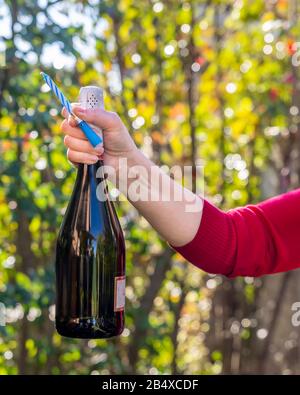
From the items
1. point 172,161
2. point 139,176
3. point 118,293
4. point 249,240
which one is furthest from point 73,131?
point 172,161

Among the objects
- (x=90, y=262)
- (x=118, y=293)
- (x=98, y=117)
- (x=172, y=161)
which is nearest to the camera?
(x=98, y=117)

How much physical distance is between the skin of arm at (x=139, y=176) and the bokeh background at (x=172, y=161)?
114 centimetres

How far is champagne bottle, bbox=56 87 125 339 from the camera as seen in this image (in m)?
1.54

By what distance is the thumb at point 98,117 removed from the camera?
4.65 ft

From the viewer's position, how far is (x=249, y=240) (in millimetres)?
1736

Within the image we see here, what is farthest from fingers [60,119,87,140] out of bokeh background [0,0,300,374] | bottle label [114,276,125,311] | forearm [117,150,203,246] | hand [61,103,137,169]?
bokeh background [0,0,300,374]

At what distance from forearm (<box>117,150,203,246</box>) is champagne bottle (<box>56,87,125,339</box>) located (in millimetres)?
86

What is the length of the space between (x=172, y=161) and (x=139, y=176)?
1951 mm

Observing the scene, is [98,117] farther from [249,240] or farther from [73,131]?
[249,240]

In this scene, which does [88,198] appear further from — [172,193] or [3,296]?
[3,296]

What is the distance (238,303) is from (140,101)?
1085 millimetres

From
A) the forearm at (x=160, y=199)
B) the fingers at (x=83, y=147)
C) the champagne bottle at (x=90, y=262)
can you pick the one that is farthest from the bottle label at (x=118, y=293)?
Result: the fingers at (x=83, y=147)

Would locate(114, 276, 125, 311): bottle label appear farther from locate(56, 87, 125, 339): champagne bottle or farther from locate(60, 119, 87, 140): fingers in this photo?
locate(60, 119, 87, 140): fingers
